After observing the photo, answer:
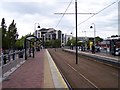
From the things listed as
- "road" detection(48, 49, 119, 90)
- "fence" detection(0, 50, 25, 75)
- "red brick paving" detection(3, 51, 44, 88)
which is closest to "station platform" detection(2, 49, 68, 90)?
"red brick paving" detection(3, 51, 44, 88)

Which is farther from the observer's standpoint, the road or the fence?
the fence

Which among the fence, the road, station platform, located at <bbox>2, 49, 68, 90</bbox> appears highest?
the fence

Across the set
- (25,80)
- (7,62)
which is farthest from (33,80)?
(7,62)

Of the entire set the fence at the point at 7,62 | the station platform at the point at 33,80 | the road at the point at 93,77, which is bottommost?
the road at the point at 93,77

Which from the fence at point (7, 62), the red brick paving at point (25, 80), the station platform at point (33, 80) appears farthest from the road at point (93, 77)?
the fence at point (7, 62)

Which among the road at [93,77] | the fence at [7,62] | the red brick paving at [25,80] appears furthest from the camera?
the fence at [7,62]

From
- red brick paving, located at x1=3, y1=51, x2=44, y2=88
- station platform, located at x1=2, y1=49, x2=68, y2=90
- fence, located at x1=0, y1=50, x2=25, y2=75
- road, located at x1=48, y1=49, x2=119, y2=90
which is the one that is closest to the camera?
station platform, located at x1=2, y1=49, x2=68, y2=90

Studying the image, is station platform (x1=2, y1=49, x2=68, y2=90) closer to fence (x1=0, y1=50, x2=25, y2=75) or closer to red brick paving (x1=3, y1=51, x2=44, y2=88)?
red brick paving (x1=3, y1=51, x2=44, y2=88)

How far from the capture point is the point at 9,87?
457 inches

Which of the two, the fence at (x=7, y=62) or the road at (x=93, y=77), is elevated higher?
the fence at (x=7, y=62)

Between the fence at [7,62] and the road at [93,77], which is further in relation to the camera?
the fence at [7,62]

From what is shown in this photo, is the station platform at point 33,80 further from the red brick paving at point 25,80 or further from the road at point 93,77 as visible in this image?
the road at point 93,77

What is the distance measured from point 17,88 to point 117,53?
121 ft

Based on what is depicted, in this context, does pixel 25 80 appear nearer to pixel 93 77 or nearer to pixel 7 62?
pixel 7 62
